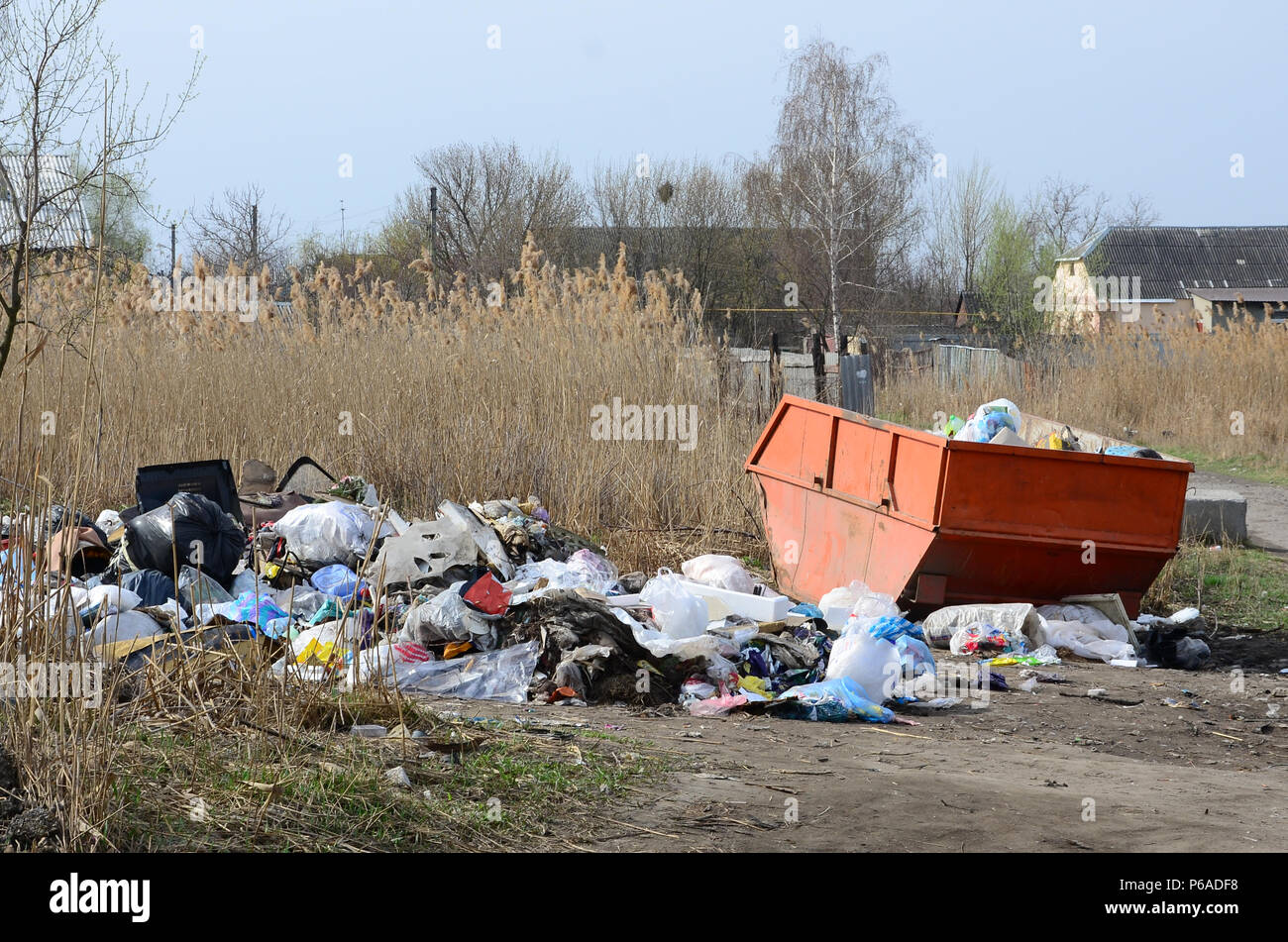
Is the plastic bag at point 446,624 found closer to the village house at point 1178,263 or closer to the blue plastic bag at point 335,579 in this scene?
the blue plastic bag at point 335,579

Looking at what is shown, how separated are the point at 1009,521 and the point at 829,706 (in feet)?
8.54

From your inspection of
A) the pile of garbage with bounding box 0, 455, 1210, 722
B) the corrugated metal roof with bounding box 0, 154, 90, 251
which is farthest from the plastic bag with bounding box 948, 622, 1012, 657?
the corrugated metal roof with bounding box 0, 154, 90, 251

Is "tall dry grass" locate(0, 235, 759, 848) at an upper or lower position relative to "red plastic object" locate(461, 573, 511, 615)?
upper

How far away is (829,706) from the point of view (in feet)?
18.7

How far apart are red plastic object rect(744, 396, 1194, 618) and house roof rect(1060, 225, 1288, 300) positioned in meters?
40.6

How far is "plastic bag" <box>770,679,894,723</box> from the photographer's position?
568 cm

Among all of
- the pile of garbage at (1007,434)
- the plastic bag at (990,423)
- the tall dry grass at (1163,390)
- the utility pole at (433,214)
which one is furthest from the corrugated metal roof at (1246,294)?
the plastic bag at (990,423)

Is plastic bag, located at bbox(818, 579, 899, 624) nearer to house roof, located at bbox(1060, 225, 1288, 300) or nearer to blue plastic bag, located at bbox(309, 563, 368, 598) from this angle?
blue plastic bag, located at bbox(309, 563, 368, 598)

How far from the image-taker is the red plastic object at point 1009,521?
766 cm

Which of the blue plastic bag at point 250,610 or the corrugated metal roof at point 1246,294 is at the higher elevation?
the corrugated metal roof at point 1246,294

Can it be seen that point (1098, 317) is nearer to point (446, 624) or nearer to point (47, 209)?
point (47, 209)

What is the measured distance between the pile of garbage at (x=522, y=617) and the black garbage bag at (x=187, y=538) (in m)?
0.01
